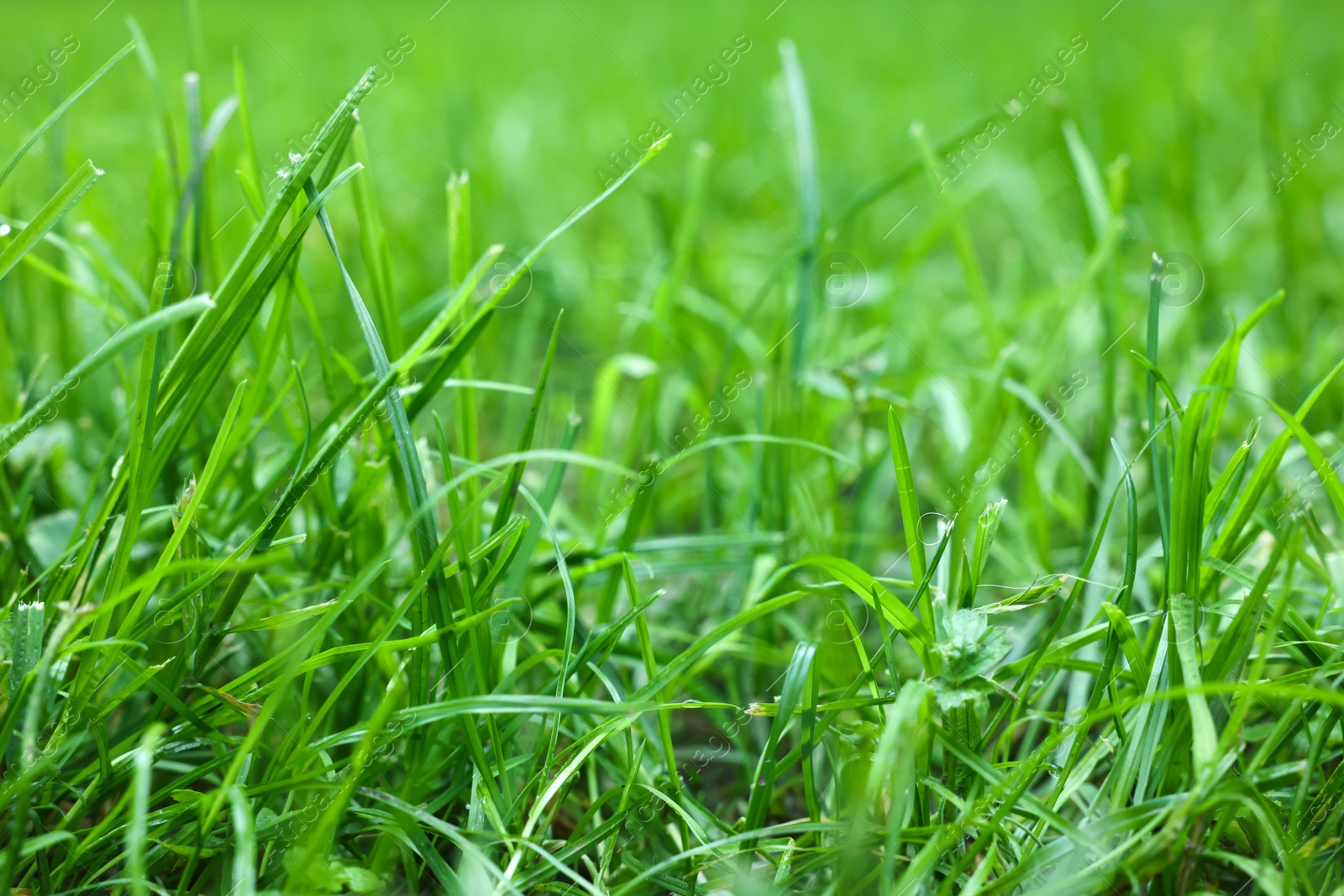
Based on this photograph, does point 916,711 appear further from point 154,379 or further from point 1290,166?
point 1290,166

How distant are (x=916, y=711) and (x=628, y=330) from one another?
Answer: 1.13 metres

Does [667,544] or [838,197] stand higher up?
[838,197]

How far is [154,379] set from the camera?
0.73m

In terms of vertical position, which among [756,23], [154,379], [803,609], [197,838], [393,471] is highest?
[756,23]

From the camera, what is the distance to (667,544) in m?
1.02

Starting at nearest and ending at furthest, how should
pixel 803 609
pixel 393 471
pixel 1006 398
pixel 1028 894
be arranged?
pixel 1028 894 < pixel 393 471 < pixel 803 609 < pixel 1006 398

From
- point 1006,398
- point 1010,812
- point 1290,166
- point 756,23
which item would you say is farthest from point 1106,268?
point 756,23

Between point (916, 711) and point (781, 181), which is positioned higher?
point (781, 181)

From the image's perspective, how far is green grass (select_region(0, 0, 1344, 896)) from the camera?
678mm

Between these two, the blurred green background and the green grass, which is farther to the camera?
the blurred green background

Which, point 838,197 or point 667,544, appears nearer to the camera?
point 667,544

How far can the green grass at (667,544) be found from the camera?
68cm

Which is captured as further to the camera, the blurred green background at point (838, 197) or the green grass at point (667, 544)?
the blurred green background at point (838, 197)

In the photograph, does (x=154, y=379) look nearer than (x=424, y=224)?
Yes
